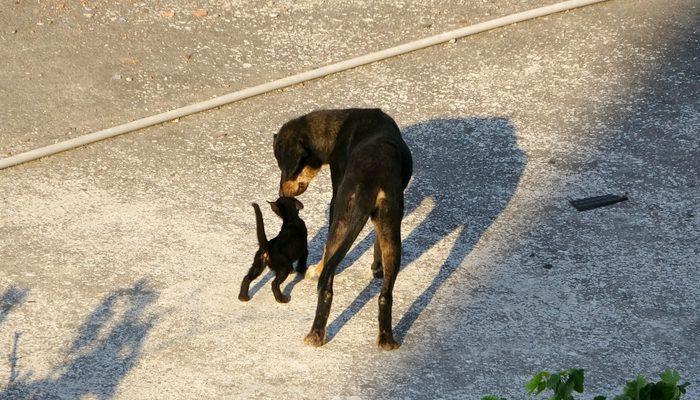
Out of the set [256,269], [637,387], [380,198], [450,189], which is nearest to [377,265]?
[256,269]

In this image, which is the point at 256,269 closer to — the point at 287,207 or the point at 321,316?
the point at 287,207

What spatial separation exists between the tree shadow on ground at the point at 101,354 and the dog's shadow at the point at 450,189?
121 cm

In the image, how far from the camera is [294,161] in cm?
848

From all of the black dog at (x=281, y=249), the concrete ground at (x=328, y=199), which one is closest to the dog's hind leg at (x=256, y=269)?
the black dog at (x=281, y=249)

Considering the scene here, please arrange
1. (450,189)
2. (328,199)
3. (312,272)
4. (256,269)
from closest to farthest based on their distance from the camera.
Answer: (256,269) < (312,272) < (328,199) < (450,189)

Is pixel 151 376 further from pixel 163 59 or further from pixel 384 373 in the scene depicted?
pixel 163 59

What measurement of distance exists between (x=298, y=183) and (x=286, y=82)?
7.76 ft

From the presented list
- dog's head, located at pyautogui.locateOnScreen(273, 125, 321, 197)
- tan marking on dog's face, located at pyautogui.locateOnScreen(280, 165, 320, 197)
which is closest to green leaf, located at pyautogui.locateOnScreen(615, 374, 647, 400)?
dog's head, located at pyautogui.locateOnScreen(273, 125, 321, 197)

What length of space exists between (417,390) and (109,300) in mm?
2168

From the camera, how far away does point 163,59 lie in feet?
36.9

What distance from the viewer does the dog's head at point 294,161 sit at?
8.45 meters

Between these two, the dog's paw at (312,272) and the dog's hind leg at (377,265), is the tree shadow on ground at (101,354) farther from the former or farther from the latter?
the dog's hind leg at (377,265)

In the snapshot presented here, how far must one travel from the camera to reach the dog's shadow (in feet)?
27.3

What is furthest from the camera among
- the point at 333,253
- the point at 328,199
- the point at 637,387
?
the point at 328,199
